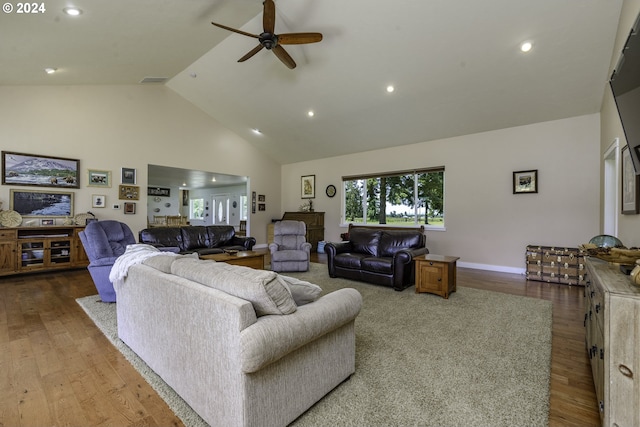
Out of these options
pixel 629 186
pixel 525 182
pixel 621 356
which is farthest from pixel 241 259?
pixel 525 182

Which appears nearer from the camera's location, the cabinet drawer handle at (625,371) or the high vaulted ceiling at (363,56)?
the cabinet drawer handle at (625,371)

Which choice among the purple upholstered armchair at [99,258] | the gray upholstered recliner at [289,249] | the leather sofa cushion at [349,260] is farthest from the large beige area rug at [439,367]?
A: the gray upholstered recliner at [289,249]

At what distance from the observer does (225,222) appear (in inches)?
500

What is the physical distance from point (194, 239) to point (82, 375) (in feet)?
12.0

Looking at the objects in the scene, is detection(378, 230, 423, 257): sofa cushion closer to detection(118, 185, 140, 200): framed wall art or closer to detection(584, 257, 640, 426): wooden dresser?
detection(584, 257, 640, 426): wooden dresser

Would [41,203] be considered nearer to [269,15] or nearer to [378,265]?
[269,15]

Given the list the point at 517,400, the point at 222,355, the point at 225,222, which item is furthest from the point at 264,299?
the point at 225,222

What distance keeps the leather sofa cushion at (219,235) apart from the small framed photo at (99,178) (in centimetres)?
228

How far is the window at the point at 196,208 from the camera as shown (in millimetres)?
13822

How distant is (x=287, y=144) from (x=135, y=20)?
4.75m

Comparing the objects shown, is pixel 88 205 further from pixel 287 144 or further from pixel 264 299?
pixel 264 299

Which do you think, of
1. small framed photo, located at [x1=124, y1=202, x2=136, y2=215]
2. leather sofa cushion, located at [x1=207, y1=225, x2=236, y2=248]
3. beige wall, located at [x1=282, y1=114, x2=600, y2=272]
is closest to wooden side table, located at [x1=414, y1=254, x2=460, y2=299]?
beige wall, located at [x1=282, y1=114, x2=600, y2=272]

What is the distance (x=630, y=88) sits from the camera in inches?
64.6

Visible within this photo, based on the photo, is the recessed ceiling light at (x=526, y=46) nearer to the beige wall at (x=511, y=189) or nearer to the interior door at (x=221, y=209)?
the beige wall at (x=511, y=189)
